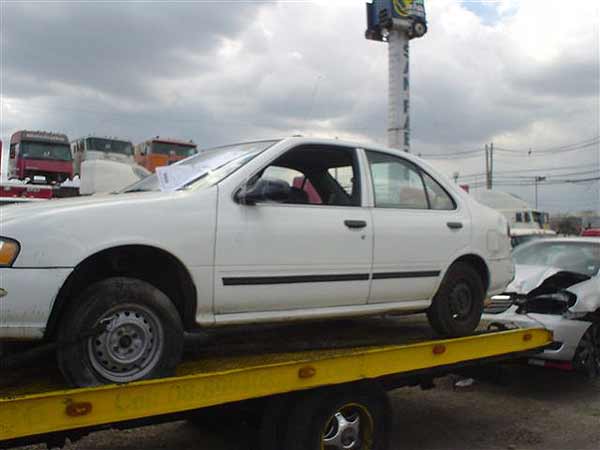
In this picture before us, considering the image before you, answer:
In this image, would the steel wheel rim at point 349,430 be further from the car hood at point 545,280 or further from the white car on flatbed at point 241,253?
the car hood at point 545,280

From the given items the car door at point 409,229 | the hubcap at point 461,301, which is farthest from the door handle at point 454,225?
the hubcap at point 461,301

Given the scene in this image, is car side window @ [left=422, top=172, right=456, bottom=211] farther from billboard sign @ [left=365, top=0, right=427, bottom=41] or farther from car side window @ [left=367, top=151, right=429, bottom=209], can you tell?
billboard sign @ [left=365, top=0, right=427, bottom=41]

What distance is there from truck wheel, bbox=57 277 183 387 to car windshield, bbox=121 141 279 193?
0.79 meters

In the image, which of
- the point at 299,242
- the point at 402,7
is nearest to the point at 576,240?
the point at 299,242

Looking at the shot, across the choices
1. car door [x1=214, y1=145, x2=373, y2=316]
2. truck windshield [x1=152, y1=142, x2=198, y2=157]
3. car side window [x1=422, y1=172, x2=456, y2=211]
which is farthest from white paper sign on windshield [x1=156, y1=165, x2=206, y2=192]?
truck windshield [x1=152, y1=142, x2=198, y2=157]

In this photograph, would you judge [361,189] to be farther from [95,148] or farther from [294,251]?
[95,148]

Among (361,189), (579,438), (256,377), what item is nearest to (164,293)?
(256,377)

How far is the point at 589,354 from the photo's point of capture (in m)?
6.24

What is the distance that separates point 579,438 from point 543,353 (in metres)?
0.92

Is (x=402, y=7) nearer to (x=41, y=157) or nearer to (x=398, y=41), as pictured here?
(x=398, y=41)

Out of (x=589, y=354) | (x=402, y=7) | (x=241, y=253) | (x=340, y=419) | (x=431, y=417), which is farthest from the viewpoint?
(x=402, y=7)

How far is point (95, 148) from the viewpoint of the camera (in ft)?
81.2

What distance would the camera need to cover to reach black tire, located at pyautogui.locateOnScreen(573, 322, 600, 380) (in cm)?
615

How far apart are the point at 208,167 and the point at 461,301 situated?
7.49 feet
